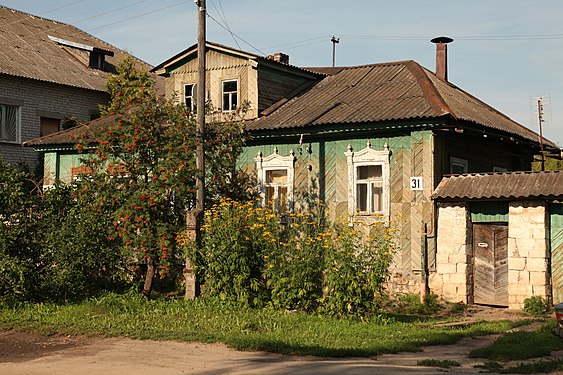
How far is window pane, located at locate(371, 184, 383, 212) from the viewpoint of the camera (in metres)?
18.5

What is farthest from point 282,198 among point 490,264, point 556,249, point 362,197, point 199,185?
point 556,249

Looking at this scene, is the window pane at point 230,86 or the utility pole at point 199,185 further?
the window pane at point 230,86

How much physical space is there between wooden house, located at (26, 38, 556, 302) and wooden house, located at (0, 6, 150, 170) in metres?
5.91

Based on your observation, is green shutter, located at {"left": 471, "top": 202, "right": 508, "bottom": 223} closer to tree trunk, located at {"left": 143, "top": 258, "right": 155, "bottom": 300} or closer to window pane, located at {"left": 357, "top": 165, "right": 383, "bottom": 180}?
window pane, located at {"left": 357, "top": 165, "right": 383, "bottom": 180}

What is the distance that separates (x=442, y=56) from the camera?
23.0 meters

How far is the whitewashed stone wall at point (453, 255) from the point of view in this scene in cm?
1692

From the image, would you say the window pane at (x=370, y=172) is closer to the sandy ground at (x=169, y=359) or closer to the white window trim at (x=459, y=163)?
the white window trim at (x=459, y=163)

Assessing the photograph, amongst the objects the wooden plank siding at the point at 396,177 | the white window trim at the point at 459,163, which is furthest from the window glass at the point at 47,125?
the white window trim at the point at 459,163

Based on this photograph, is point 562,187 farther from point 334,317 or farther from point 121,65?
point 121,65

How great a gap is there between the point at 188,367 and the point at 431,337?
4656 mm

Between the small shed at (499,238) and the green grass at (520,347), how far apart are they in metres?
3.57

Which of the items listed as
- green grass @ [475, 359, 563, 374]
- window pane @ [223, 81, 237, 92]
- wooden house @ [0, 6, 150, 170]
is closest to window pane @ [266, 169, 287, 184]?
window pane @ [223, 81, 237, 92]

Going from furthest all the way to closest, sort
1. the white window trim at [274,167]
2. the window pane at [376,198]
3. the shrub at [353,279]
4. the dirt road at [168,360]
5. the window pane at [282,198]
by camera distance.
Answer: the window pane at [282,198], the white window trim at [274,167], the window pane at [376,198], the shrub at [353,279], the dirt road at [168,360]

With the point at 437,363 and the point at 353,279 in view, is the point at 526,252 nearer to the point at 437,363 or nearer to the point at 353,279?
the point at 353,279
